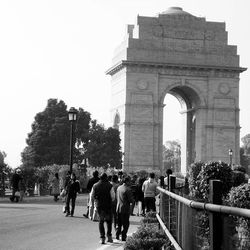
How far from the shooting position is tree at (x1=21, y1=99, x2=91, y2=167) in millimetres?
65000

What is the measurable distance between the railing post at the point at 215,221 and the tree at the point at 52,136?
2315 inches

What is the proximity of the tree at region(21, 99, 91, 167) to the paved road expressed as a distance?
43.3 meters

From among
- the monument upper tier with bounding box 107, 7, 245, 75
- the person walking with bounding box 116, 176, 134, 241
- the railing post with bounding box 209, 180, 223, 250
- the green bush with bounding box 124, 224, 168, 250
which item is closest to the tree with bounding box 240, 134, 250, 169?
the monument upper tier with bounding box 107, 7, 245, 75

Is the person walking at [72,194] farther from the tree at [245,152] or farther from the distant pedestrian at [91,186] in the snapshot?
the tree at [245,152]

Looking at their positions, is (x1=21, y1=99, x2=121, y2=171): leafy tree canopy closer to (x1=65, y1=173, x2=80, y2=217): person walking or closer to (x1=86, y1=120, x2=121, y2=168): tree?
(x1=86, y1=120, x2=121, y2=168): tree

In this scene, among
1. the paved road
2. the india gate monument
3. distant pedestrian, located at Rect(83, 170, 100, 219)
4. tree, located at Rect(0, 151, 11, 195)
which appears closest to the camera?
the paved road

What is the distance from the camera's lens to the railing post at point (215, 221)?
4605mm

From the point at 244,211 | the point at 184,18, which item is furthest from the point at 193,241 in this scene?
the point at 184,18

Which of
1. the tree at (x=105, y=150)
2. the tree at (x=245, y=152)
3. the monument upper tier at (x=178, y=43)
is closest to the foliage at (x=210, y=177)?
the tree at (x=105, y=150)

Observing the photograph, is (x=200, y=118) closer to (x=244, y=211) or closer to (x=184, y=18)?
(x=184, y=18)

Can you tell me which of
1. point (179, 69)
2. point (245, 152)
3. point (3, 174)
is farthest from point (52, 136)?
point (245, 152)

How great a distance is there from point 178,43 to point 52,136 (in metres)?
15.1

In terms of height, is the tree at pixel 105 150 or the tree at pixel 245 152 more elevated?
the tree at pixel 245 152

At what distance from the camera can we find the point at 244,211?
3.97 m
